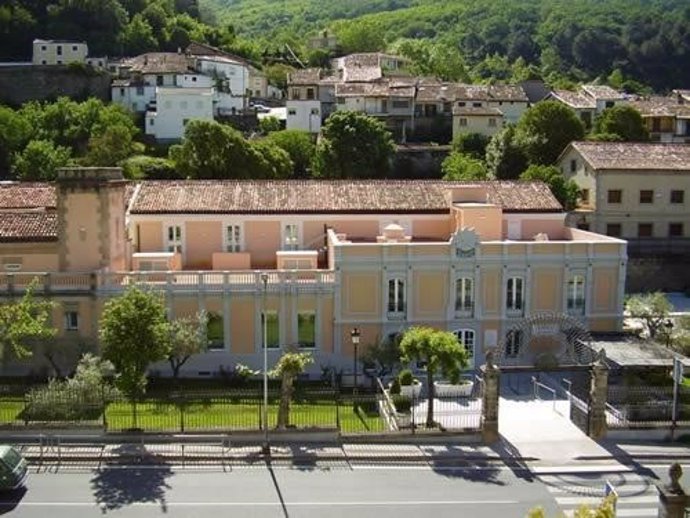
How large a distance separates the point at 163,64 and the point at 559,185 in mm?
53425

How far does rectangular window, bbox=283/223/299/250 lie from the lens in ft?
142

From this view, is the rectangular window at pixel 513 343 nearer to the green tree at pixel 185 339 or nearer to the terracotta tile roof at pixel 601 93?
the green tree at pixel 185 339

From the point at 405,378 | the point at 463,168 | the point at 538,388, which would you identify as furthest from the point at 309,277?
the point at 463,168

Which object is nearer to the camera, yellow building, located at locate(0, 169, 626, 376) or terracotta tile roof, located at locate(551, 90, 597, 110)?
yellow building, located at locate(0, 169, 626, 376)

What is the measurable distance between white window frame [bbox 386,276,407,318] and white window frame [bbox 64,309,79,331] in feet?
42.8

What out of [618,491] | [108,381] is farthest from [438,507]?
[108,381]

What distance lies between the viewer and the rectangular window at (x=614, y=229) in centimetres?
6209

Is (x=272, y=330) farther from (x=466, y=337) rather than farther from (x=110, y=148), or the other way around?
(x=110, y=148)

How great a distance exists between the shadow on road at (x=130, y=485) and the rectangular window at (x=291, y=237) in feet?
55.4

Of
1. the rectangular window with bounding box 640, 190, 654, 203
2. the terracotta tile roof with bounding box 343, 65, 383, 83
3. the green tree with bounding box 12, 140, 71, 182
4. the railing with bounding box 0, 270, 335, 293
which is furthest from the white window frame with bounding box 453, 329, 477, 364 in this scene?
the terracotta tile roof with bounding box 343, 65, 383, 83

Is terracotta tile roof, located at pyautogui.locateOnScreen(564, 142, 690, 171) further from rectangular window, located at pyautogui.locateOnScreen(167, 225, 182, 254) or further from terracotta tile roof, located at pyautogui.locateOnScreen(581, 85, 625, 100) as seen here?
terracotta tile roof, located at pyautogui.locateOnScreen(581, 85, 625, 100)

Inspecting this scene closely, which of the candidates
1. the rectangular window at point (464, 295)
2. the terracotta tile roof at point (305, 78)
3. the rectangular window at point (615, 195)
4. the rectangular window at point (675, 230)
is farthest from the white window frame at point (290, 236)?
the terracotta tile roof at point (305, 78)

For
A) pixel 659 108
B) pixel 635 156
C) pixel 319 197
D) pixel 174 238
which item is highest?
pixel 659 108

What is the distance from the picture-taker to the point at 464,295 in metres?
39.5
